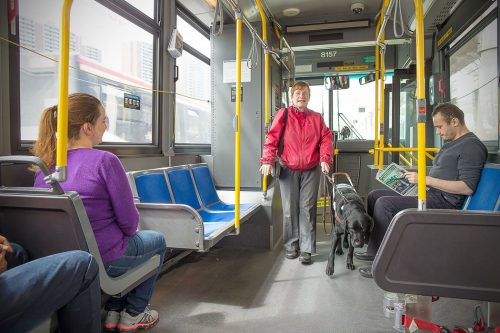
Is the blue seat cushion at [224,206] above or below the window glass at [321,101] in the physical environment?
below

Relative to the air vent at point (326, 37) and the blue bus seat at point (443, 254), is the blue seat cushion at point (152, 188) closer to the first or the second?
the blue bus seat at point (443, 254)

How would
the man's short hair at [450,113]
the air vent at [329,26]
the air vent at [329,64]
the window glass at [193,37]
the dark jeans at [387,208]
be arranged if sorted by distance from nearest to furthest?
the man's short hair at [450,113]
the dark jeans at [387,208]
the window glass at [193,37]
the air vent at [329,26]
the air vent at [329,64]

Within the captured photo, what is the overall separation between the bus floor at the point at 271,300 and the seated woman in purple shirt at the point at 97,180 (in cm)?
70

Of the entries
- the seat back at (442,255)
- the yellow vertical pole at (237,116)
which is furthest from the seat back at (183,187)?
the seat back at (442,255)

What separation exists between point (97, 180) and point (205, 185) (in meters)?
2.29

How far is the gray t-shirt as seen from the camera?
2.19 metres

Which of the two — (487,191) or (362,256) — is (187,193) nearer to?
(362,256)

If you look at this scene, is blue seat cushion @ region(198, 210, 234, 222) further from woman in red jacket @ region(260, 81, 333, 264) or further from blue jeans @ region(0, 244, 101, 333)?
blue jeans @ region(0, 244, 101, 333)

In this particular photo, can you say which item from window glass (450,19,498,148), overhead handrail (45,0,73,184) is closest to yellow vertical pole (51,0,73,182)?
overhead handrail (45,0,73,184)

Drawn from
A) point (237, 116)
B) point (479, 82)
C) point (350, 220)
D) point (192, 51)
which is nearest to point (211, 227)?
point (237, 116)

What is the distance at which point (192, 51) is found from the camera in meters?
4.59

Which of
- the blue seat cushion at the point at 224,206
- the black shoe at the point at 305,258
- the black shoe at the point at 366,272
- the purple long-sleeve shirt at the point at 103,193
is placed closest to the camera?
the purple long-sleeve shirt at the point at 103,193

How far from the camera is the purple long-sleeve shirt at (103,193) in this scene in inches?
59.8

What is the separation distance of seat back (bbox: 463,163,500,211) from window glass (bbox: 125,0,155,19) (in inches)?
134
